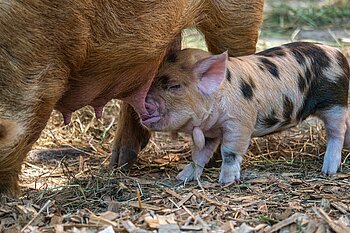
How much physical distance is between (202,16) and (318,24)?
4387 millimetres

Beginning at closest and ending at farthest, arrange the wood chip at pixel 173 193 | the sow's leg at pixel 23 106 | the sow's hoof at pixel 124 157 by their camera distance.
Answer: the sow's leg at pixel 23 106 < the wood chip at pixel 173 193 < the sow's hoof at pixel 124 157

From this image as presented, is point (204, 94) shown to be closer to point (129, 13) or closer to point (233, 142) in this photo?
point (233, 142)

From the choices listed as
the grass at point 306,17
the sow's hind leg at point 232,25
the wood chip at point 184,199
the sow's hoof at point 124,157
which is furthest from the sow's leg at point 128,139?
the grass at point 306,17

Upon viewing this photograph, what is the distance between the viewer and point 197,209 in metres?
3.51

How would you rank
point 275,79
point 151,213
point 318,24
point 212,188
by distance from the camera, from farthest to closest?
point 318,24 → point 275,79 → point 212,188 → point 151,213

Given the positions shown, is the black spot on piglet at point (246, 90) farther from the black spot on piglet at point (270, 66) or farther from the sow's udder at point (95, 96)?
the sow's udder at point (95, 96)

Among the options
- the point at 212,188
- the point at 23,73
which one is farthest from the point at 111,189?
the point at 23,73

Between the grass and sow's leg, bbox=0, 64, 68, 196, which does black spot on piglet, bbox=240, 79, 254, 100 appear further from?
the grass

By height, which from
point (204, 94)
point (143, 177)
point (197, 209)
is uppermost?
point (204, 94)

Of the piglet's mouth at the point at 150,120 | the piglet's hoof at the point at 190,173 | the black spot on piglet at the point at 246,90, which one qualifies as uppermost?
the black spot on piglet at the point at 246,90

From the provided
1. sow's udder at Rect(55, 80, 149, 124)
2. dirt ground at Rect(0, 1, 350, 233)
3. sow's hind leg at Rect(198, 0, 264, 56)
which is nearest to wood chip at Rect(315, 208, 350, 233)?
dirt ground at Rect(0, 1, 350, 233)

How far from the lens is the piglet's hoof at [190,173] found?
4109 mm

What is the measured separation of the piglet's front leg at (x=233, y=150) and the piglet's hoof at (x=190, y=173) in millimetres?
149

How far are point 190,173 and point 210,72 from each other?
534 mm
